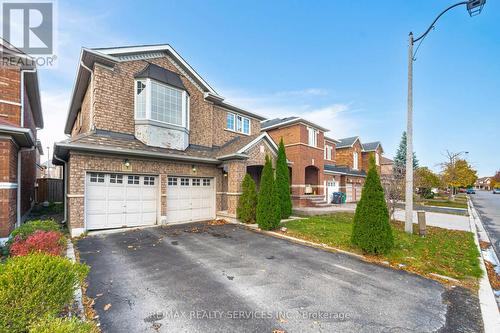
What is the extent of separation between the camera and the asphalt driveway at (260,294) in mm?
3547

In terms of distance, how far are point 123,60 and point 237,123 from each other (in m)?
7.74

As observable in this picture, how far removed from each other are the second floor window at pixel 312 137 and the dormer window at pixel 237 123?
20.5ft

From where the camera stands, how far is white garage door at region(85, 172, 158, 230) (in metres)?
9.12

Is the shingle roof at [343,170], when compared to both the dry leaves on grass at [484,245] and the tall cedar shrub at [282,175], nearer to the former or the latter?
the tall cedar shrub at [282,175]

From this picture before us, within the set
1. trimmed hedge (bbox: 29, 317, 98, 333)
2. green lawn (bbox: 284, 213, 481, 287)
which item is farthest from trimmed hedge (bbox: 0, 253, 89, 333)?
green lawn (bbox: 284, 213, 481, 287)

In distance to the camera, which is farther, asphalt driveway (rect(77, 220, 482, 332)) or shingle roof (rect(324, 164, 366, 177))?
shingle roof (rect(324, 164, 366, 177))

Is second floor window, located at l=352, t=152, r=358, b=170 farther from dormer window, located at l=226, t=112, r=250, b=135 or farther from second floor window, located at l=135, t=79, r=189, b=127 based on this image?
second floor window, located at l=135, t=79, r=189, b=127

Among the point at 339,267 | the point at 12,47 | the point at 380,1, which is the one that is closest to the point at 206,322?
the point at 339,267

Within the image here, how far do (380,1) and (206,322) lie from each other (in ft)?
50.9

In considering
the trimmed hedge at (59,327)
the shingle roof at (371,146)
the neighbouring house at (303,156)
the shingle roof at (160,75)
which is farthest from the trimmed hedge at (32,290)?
the shingle roof at (371,146)

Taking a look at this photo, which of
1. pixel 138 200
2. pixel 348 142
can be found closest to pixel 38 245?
pixel 138 200

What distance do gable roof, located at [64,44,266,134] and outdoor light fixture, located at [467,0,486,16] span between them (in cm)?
1153

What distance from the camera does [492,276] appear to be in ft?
19.0

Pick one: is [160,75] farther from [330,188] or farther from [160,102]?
[330,188]
